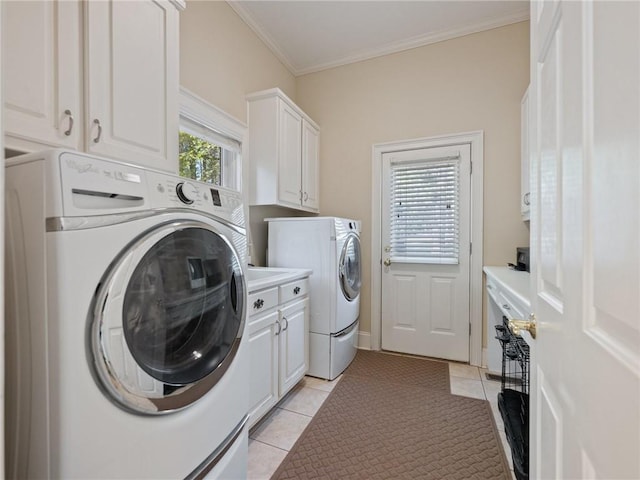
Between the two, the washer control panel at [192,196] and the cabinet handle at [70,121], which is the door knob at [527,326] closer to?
the washer control panel at [192,196]

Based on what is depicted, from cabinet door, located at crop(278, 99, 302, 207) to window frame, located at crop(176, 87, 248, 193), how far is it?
1.01 ft

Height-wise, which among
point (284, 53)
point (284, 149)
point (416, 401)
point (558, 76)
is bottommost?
point (416, 401)

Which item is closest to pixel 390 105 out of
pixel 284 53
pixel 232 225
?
pixel 284 53

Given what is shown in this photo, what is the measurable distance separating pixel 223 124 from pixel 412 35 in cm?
198

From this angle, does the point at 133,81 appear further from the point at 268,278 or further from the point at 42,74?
the point at 268,278

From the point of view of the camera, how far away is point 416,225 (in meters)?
2.87

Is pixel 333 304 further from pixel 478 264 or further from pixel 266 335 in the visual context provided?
pixel 478 264

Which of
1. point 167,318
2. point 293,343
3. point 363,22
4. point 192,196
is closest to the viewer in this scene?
point 167,318

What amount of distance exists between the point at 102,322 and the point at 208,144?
180cm

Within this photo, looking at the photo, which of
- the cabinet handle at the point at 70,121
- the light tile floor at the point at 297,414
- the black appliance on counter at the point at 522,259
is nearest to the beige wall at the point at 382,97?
the black appliance on counter at the point at 522,259

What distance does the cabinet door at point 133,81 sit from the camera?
1.09 metres

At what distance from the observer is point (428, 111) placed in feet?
9.25

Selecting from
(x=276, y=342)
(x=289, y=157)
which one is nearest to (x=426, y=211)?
(x=289, y=157)

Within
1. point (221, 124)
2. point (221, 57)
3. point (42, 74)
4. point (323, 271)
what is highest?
point (221, 57)
